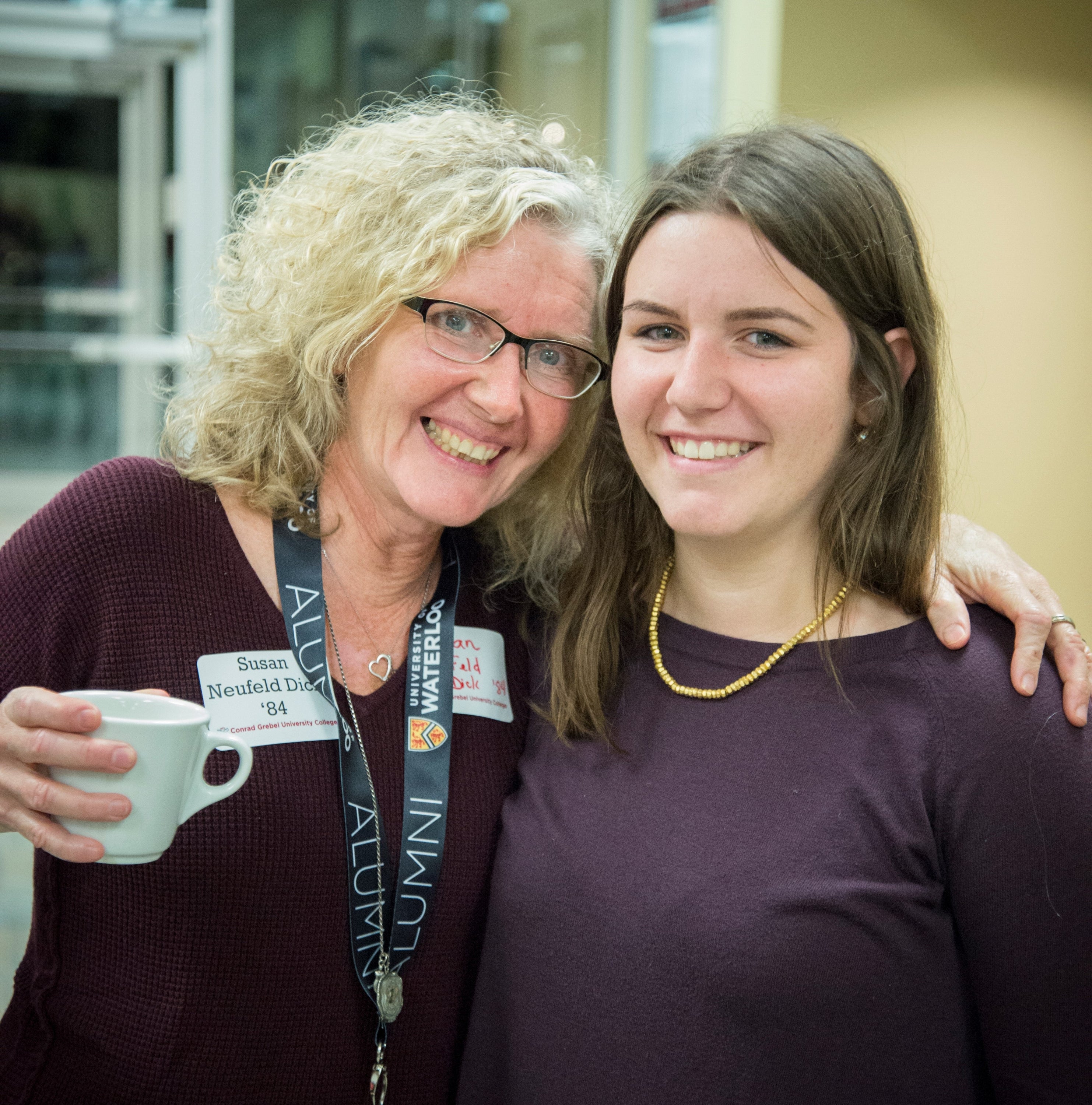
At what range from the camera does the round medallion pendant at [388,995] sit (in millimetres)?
1547

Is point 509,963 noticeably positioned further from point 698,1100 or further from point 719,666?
point 719,666

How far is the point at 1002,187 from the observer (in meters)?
3.24

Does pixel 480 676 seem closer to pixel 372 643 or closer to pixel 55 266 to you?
pixel 372 643

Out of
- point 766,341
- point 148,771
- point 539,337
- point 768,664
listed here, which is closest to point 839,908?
point 768,664

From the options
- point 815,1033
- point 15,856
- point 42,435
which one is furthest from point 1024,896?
point 42,435

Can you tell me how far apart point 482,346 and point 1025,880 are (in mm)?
1079

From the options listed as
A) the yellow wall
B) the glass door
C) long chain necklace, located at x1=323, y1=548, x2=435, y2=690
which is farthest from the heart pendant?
the glass door

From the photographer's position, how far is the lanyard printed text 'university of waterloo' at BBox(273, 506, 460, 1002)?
1.57 metres

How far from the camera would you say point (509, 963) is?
1.57 meters

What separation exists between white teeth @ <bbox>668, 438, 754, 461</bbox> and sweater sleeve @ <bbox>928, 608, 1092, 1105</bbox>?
1.46ft

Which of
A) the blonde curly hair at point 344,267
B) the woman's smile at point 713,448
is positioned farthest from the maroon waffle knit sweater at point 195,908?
the woman's smile at point 713,448

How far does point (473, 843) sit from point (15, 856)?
10.4 ft

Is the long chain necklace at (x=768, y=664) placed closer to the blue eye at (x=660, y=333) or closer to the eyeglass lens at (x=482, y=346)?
the blue eye at (x=660, y=333)

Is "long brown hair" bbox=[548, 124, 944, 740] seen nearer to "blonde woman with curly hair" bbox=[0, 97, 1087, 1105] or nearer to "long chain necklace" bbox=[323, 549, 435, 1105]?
"blonde woman with curly hair" bbox=[0, 97, 1087, 1105]
